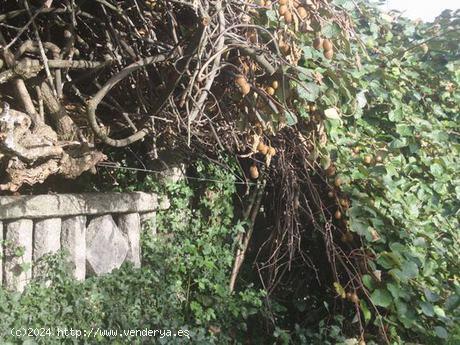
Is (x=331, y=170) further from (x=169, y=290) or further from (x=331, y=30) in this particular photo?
(x=169, y=290)

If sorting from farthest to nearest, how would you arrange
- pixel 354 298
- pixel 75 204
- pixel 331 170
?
pixel 331 170
pixel 354 298
pixel 75 204

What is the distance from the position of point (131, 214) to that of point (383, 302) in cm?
146

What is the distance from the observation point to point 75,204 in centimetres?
285

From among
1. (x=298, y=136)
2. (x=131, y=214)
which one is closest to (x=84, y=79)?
(x=131, y=214)

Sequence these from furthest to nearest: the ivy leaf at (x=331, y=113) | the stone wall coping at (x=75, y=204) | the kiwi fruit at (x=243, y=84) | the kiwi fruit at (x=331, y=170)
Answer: the kiwi fruit at (x=331, y=170), the ivy leaf at (x=331, y=113), the kiwi fruit at (x=243, y=84), the stone wall coping at (x=75, y=204)

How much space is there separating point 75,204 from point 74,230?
0.43 feet

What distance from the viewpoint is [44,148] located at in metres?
2.36

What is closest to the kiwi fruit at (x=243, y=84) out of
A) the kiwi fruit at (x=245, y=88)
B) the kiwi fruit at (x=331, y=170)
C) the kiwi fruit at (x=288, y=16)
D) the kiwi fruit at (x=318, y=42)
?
the kiwi fruit at (x=245, y=88)

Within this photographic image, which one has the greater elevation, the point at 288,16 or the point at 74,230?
the point at 288,16

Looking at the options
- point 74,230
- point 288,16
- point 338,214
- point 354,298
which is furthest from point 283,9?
point 354,298

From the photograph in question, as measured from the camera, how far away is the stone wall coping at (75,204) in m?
2.56

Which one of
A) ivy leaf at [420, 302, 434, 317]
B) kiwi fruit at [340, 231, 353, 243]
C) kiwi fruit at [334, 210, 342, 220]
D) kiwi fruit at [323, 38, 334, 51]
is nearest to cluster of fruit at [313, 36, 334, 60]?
kiwi fruit at [323, 38, 334, 51]

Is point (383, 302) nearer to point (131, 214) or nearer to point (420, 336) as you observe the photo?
point (420, 336)

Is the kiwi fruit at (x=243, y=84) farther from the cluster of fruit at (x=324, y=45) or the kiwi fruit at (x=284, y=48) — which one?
the cluster of fruit at (x=324, y=45)
